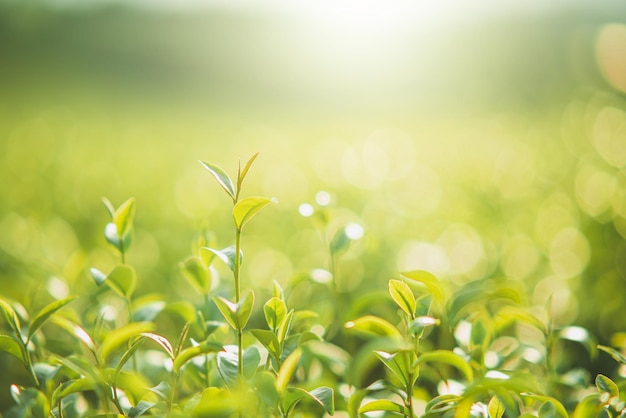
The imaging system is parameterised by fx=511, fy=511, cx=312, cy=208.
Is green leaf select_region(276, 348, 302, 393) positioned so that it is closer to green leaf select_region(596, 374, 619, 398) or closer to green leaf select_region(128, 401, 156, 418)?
green leaf select_region(128, 401, 156, 418)

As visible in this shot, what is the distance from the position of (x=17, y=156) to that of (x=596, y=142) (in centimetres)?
301

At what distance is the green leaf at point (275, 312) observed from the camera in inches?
24.6

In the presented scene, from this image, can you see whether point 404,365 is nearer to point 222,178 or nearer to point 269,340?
point 269,340

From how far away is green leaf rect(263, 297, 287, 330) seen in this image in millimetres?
624

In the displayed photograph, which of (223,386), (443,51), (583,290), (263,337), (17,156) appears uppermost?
(443,51)

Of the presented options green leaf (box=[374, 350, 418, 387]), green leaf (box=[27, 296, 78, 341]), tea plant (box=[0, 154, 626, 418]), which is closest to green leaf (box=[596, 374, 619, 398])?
tea plant (box=[0, 154, 626, 418])

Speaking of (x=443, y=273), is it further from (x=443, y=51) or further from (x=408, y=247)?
(x=443, y=51)

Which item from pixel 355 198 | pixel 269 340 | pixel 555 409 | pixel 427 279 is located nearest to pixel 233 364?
pixel 269 340

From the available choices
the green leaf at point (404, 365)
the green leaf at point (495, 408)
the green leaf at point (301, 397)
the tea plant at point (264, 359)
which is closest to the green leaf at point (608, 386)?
the tea plant at point (264, 359)

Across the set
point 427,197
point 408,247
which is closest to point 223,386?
point 408,247

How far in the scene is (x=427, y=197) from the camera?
1953 millimetres

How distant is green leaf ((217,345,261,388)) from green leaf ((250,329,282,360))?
21mm

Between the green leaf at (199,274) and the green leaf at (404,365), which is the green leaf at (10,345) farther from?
the green leaf at (404,365)

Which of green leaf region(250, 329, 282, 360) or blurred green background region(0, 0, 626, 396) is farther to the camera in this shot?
blurred green background region(0, 0, 626, 396)
